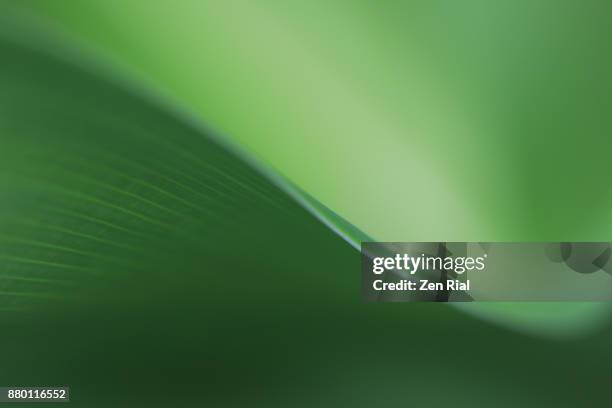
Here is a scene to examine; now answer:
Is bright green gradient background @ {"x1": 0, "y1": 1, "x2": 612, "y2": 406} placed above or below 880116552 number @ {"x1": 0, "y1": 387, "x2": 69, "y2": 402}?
above

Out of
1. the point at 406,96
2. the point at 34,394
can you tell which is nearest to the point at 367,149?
the point at 406,96

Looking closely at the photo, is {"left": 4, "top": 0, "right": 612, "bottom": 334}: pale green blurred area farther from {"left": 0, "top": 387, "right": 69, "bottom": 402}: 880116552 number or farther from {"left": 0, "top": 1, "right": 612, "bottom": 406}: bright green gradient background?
{"left": 0, "top": 387, "right": 69, "bottom": 402}: 880116552 number

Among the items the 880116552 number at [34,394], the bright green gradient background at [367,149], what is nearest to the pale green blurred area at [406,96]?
the bright green gradient background at [367,149]

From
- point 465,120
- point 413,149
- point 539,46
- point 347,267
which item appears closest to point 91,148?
point 347,267

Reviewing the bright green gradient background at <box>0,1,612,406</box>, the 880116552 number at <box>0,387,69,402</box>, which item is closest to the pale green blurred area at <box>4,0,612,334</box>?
the bright green gradient background at <box>0,1,612,406</box>

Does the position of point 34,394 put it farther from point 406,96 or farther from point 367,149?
point 406,96

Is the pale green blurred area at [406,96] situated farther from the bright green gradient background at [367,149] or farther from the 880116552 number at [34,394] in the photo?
the 880116552 number at [34,394]

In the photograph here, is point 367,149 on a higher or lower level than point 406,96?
lower
